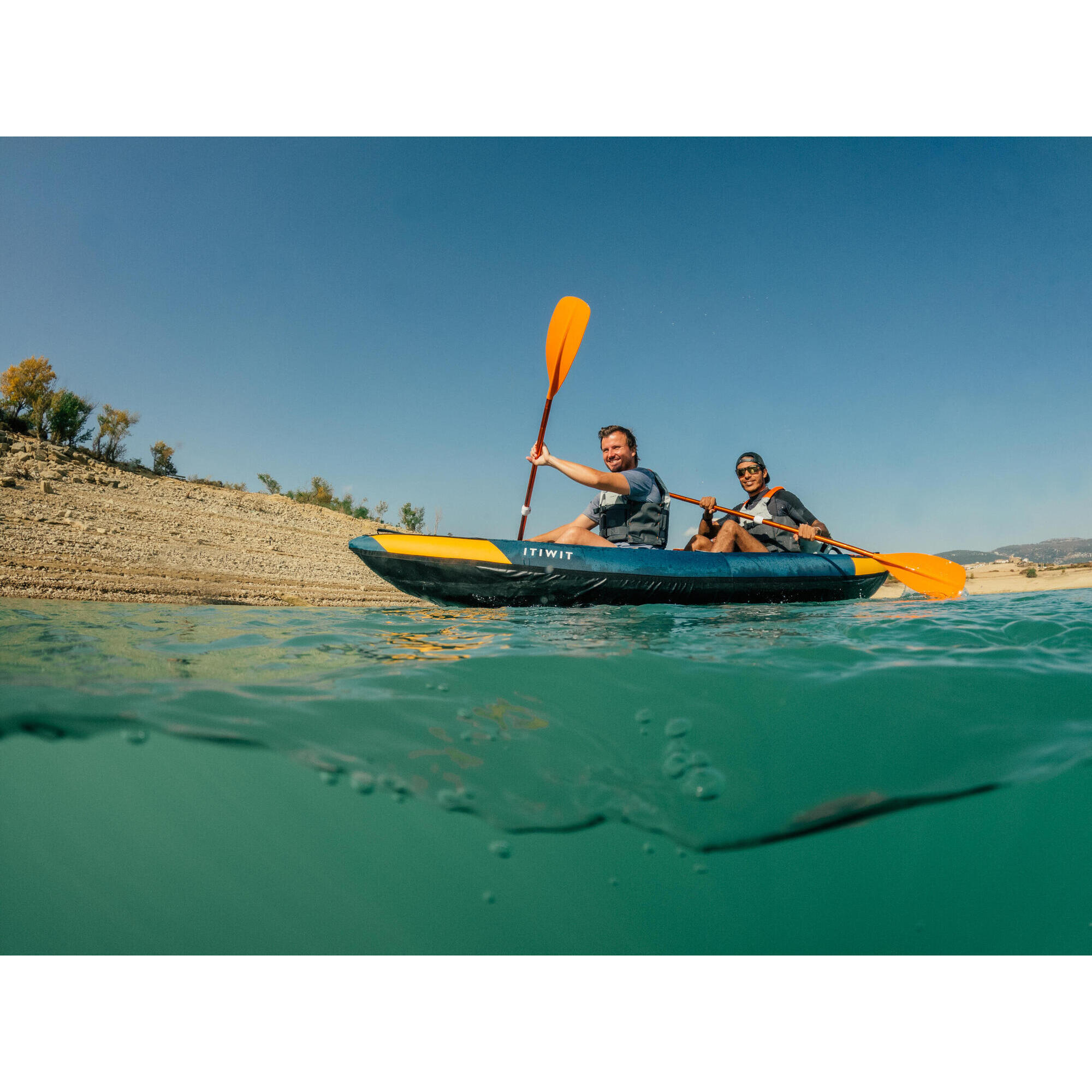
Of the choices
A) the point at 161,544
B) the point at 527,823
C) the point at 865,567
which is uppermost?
the point at 865,567

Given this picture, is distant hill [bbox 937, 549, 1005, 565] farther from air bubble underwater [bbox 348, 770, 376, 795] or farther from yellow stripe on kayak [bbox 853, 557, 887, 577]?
air bubble underwater [bbox 348, 770, 376, 795]

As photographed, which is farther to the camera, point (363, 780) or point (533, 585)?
point (533, 585)

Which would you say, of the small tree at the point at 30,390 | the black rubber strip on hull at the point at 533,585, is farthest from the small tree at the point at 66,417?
the black rubber strip on hull at the point at 533,585

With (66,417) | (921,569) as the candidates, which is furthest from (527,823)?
(66,417)

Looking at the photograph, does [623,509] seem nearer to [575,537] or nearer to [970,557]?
[575,537]

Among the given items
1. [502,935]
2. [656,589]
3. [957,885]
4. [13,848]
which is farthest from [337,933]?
[656,589]

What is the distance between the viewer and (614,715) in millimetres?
2422

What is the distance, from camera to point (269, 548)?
8625 mm

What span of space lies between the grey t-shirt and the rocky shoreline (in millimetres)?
2615

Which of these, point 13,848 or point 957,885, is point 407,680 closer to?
point 13,848

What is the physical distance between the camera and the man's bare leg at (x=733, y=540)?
6582 mm

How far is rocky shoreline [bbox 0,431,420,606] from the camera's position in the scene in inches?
214

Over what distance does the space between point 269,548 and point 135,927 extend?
24.0 ft

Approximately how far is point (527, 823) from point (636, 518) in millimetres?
4177
